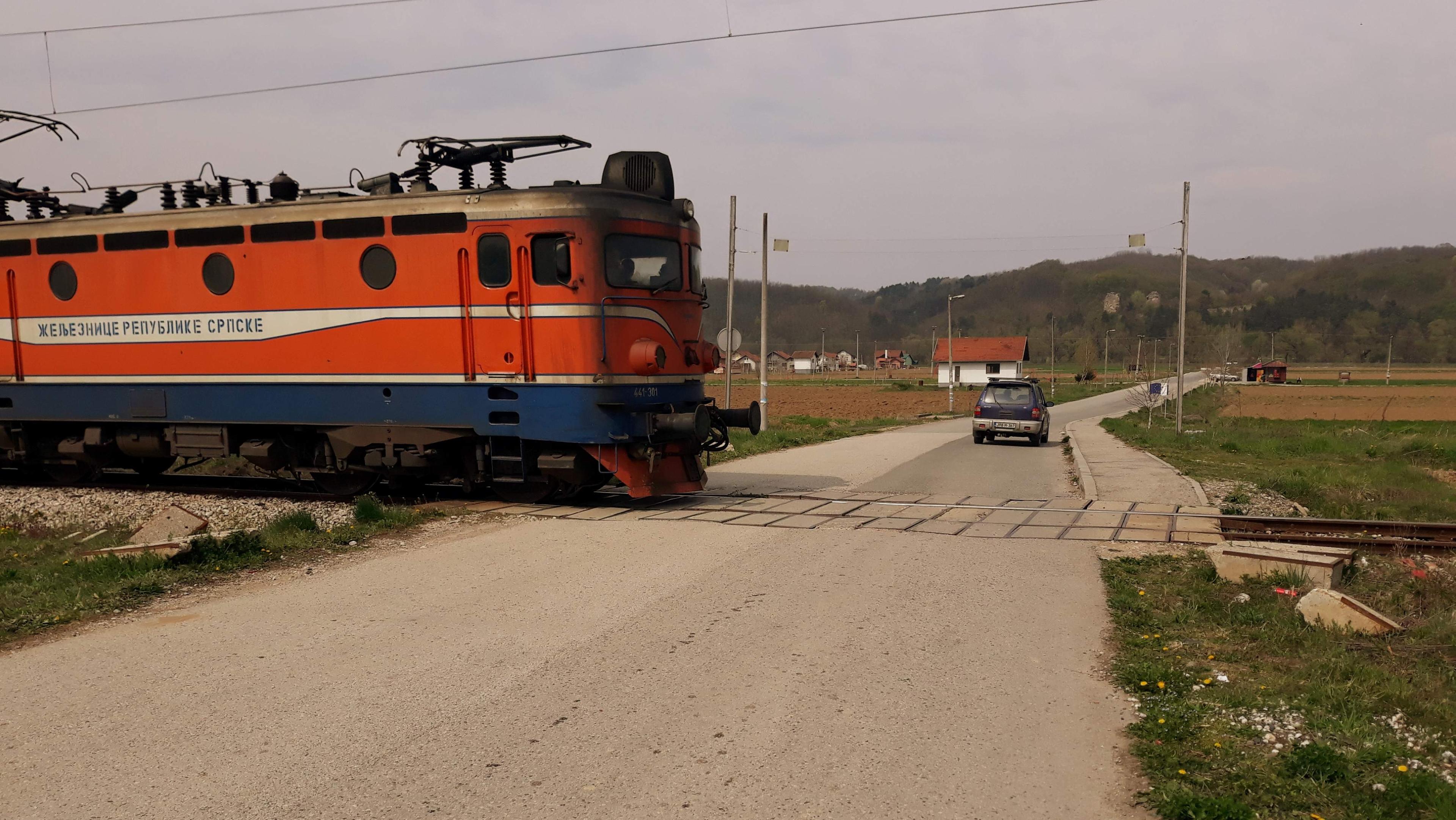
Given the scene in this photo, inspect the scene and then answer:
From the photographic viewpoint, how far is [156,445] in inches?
523

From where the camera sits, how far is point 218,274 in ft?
41.4

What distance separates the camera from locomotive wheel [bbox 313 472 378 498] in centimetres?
1287

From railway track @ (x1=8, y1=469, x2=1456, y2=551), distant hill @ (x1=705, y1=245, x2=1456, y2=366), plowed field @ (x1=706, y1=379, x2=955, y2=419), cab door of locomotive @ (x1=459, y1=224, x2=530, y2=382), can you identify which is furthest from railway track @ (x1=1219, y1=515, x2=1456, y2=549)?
distant hill @ (x1=705, y1=245, x2=1456, y2=366)

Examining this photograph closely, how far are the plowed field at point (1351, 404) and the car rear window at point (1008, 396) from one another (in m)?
20.3

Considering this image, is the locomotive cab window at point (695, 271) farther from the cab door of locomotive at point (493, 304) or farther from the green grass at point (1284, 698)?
the green grass at point (1284, 698)

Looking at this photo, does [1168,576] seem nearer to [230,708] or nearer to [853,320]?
[230,708]

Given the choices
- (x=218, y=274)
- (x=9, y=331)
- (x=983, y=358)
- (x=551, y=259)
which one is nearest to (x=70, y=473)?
(x=9, y=331)

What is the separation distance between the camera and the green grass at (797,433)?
21.5 meters

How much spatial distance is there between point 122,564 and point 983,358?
89.4 metres

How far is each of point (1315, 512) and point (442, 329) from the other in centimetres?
1176

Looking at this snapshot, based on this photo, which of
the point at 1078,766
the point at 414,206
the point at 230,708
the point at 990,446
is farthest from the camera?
the point at 990,446

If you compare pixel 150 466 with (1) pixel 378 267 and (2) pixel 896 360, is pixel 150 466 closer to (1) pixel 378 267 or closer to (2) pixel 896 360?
(1) pixel 378 267

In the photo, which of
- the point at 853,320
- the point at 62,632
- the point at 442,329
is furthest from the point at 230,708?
the point at 853,320

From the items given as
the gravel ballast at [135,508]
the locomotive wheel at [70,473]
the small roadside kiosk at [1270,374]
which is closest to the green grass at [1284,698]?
the gravel ballast at [135,508]
